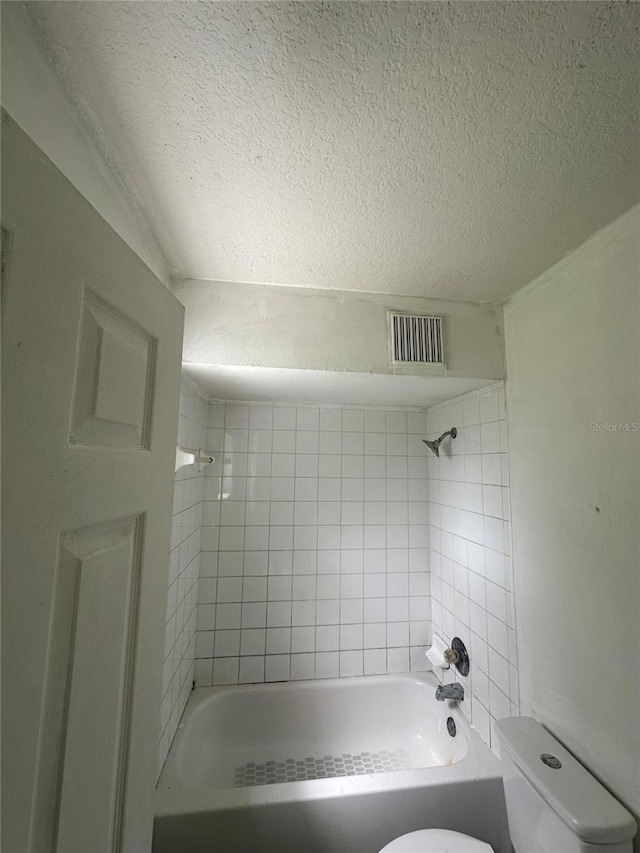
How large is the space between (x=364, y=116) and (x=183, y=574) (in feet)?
5.25

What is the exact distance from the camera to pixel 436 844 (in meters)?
1.03

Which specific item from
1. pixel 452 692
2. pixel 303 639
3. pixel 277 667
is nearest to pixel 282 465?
pixel 303 639

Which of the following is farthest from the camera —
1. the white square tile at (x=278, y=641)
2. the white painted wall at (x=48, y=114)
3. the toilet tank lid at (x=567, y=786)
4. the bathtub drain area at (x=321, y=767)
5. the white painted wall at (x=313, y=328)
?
the white square tile at (x=278, y=641)

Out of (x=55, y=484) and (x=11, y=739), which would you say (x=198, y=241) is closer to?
(x=55, y=484)

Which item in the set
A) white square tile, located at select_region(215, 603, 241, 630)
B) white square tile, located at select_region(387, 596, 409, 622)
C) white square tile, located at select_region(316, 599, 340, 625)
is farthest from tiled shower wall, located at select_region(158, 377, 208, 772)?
white square tile, located at select_region(387, 596, 409, 622)

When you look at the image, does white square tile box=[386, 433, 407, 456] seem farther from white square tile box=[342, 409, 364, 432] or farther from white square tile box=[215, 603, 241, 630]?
white square tile box=[215, 603, 241, 630]

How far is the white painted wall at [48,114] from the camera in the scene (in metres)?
0.49

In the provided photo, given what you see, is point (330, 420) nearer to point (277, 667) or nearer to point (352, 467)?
point (352, 467)

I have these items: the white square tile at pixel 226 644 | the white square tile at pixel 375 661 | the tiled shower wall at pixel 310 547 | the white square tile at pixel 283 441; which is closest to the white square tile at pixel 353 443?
the tiled shower wall at pixel 310 547

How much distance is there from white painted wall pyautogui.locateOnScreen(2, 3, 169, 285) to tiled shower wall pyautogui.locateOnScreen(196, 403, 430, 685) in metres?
1.23

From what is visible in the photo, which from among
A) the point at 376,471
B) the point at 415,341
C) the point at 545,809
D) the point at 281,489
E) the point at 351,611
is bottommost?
the point at 545,809

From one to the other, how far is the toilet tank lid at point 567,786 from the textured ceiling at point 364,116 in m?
1.44

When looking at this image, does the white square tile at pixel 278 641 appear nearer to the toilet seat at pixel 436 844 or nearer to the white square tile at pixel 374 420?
the toilet seat at pixel 436 844

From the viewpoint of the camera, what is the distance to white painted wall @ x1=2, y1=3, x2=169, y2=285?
0.49 metres
